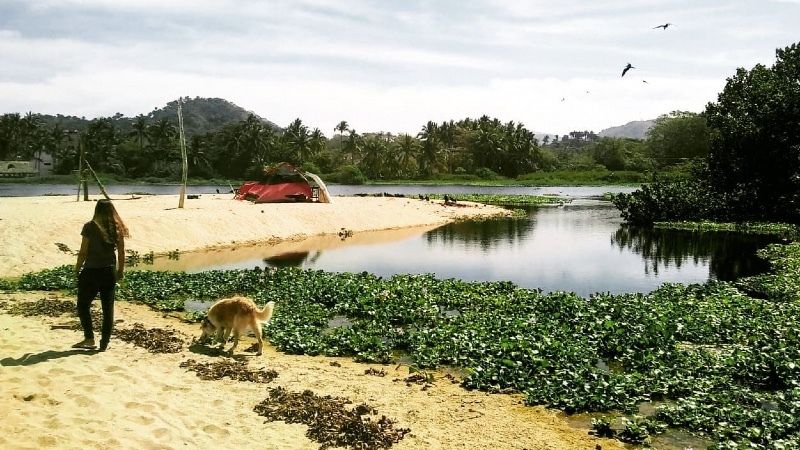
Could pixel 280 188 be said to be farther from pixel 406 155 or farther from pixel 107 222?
pixel 406 155

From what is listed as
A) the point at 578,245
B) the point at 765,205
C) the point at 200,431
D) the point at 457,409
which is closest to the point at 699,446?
the point at 457,409

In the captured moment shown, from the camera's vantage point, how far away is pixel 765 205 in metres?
49.0

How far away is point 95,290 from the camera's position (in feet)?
34.8

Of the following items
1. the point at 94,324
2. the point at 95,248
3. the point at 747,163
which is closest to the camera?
the point at 95,248

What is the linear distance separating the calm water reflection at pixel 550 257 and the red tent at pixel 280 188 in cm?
1294

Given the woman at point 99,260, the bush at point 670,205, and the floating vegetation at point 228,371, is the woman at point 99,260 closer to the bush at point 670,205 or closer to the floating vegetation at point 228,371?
the floating vegetation at point 228,371

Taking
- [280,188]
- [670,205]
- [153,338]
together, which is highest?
[280,188]

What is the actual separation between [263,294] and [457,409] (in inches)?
395

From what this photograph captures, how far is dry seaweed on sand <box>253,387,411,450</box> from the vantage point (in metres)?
7.92

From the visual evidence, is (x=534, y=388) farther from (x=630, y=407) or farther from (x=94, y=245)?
(x=94, y=245)

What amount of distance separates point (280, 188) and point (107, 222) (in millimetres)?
39365

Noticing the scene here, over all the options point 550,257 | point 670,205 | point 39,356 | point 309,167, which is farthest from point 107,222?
point 309,167

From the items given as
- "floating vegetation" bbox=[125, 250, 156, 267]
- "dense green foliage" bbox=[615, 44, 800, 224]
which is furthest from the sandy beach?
"dense green foliage" bbox=[615, 44, 800, 224]

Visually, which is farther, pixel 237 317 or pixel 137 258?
pixel 137 258
